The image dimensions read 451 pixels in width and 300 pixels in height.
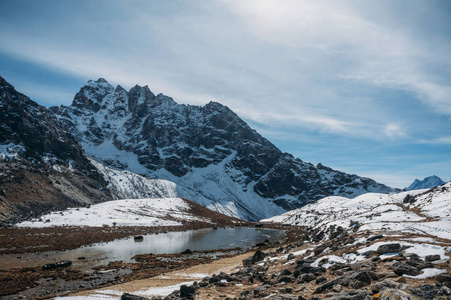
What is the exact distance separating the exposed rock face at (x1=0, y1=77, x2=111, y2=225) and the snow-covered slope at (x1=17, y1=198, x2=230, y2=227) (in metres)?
14.9

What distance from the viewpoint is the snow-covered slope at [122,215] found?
83.1m

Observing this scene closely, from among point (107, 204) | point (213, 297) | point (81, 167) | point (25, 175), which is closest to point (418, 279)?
point (213, 297)

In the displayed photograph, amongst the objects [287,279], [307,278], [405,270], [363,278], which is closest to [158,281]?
[287,279]

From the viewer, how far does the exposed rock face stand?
345 ft

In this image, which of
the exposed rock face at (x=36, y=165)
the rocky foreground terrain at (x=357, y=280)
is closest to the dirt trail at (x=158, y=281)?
the rocky foreground terrain at (x=357, y=280)

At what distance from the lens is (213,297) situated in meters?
17.1

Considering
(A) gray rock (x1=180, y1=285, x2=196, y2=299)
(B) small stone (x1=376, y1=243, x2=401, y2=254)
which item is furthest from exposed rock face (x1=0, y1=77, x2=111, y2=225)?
(B) small stone (x1=376, y1=243, x2=401, y2=254)

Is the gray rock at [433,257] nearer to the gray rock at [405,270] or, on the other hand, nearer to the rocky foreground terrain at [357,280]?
the rocky foreground terrain at [357,280]

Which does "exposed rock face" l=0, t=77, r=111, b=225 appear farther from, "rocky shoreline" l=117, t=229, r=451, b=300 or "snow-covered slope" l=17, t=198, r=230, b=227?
"rocky shoreline" l=117, t=229, r=451, b=300

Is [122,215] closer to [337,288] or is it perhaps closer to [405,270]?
[337,288]

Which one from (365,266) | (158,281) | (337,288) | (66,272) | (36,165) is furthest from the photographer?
(36,165)

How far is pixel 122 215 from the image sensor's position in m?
102

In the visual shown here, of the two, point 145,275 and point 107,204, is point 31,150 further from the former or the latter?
point 145,275

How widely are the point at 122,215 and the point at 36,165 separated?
72700mm
